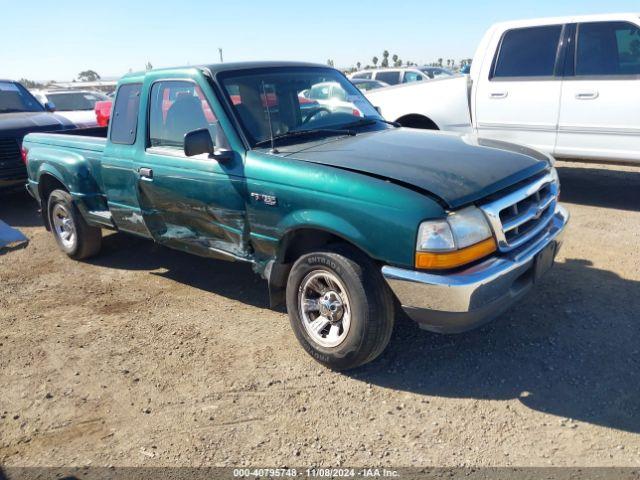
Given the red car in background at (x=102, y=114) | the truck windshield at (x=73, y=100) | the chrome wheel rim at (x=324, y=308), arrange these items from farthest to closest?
the truck windshield at (x=73, y=100) → the red car in background at (x=102, y=114) → the chrome wheel rim at (x=324, y=308)

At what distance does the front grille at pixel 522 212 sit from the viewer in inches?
121

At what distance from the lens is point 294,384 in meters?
3.43

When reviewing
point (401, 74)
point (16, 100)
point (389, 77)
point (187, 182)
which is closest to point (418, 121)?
point (187, 182)

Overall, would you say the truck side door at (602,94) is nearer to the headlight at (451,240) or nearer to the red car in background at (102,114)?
the headlight at (451,240)

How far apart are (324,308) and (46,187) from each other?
160 inches

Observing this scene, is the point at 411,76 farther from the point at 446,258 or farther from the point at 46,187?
the point at 446,258

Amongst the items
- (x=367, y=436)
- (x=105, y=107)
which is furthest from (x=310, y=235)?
(x=105, y=107)

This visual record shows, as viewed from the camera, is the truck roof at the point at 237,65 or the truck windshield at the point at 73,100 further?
the truck windshield at the point at 73,100

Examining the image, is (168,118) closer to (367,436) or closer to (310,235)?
(310,235)

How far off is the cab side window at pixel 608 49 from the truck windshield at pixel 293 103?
3290 millimetres

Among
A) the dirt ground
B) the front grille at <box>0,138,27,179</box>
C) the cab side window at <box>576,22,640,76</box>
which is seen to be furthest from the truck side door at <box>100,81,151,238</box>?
the cab side window at <box>576,22,640,76</box>

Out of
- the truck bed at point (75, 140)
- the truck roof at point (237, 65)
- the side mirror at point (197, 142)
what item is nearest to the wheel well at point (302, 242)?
the side mirror at point (197, 142)

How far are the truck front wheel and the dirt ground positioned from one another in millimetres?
192

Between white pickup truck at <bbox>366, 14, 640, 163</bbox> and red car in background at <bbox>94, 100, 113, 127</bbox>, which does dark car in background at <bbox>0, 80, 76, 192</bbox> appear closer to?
red car in background at <bbox>94, 100, 113, 127</bbox>
